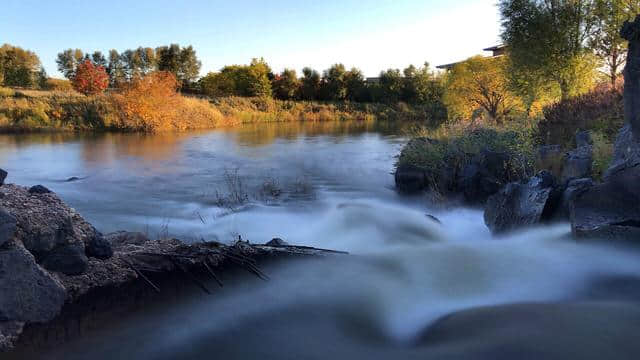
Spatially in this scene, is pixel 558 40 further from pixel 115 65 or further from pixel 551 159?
pixel 115 65

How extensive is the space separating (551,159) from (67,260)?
9.90 meters

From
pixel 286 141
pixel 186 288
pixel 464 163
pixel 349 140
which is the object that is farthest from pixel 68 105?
pixel 186 288

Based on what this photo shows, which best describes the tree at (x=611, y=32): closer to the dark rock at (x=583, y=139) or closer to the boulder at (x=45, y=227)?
the dark rock at (x=583, y=139)

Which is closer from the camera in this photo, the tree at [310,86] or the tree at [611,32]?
the tree at [611,32]

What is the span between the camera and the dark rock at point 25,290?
475 centimetres

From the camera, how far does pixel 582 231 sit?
7113 millimetres

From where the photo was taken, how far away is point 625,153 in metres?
7.95

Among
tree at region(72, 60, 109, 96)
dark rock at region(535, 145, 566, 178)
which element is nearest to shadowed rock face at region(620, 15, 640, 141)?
dark rock at region(535, 145, 566, 178)

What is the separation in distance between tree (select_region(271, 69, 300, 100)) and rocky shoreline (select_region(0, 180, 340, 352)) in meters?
62.8

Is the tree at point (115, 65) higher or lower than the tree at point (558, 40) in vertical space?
higher

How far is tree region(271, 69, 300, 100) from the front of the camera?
6894cm

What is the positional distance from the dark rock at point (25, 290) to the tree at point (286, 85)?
213 ft

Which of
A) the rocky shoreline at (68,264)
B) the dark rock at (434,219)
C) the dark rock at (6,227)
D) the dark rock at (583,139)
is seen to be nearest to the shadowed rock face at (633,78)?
the dark rock at (583,139)

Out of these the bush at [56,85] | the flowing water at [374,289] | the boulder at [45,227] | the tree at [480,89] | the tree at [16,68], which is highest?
the tree at [16,68]
